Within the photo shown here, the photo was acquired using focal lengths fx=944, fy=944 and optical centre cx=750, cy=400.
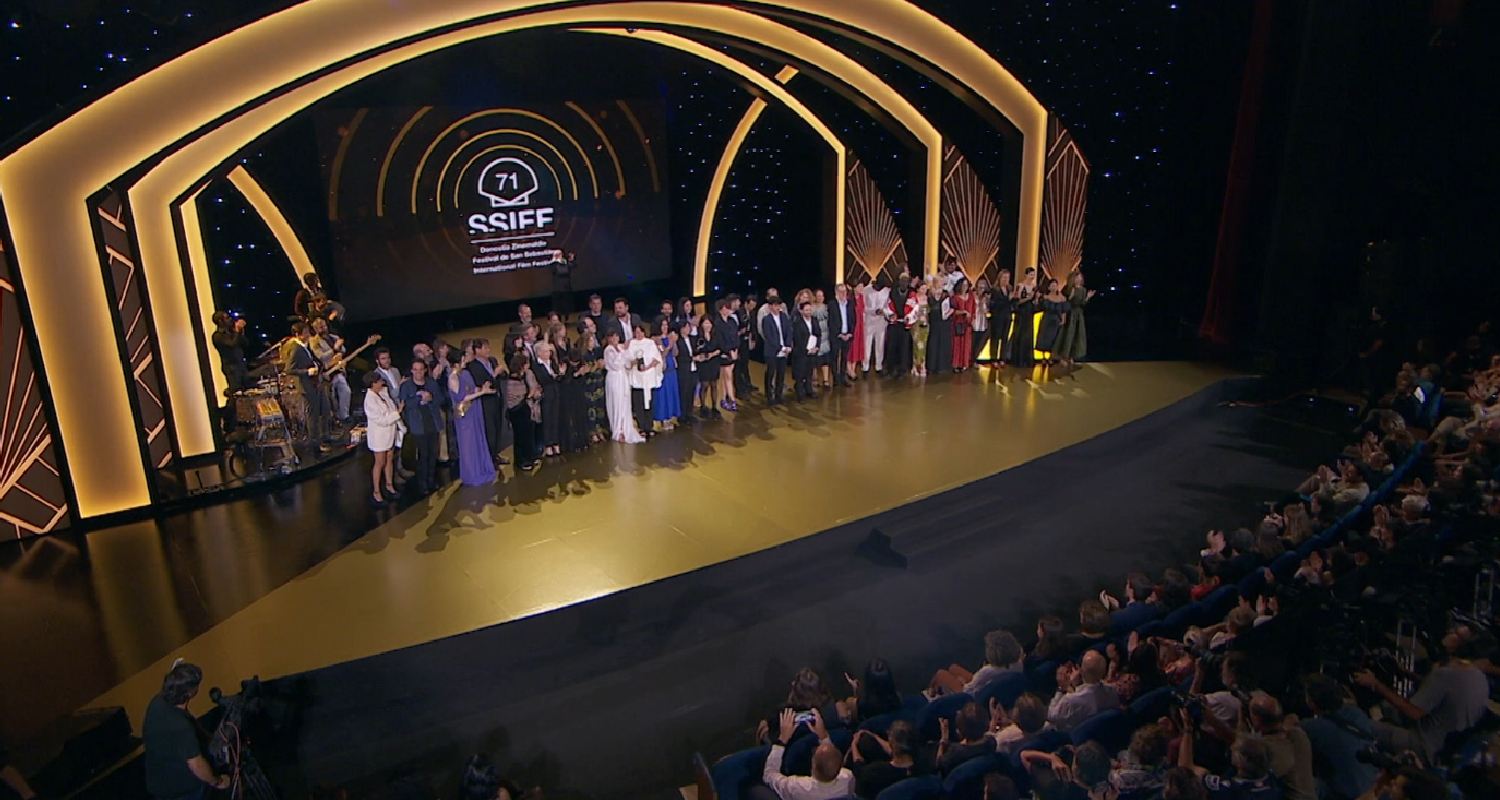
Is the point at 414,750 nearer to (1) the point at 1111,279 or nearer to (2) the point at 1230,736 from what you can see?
(2) the point at 1230,736

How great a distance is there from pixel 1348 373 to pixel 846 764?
10.4m

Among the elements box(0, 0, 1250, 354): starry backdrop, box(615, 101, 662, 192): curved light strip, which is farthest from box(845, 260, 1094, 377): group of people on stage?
box(615, 101, 662, 192): curved light strip

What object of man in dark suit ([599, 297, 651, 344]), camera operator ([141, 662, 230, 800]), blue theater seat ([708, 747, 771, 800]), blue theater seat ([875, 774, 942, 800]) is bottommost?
blue theater seat ([708, 747, 771, 800])

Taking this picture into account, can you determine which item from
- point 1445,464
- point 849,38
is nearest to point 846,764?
point 1445,464

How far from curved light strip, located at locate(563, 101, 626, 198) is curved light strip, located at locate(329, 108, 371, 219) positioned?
10.3 ft

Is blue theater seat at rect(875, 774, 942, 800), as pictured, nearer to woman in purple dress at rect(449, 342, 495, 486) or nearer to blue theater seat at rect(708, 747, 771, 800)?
blue theater seat at rect(708, 747, 771, 800)

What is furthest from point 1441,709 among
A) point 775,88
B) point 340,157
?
point 340,157

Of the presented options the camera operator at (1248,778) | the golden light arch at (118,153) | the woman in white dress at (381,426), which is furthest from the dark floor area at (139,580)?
the camera operator at (1248,778)

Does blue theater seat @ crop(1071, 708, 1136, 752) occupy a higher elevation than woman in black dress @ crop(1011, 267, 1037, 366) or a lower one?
lower

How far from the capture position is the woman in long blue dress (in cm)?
996

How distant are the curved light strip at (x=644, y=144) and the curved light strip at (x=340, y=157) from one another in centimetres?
416

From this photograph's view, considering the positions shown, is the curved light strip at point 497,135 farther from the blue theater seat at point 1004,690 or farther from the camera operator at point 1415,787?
the camera operator at point 1415,787

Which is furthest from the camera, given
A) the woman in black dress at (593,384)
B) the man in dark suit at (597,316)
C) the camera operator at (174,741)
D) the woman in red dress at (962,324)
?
the woman in red dress at (962,324)

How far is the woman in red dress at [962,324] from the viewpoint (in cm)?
1199
